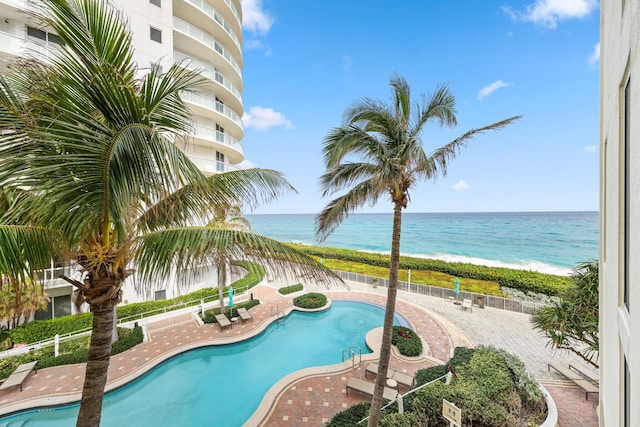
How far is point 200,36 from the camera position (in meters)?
17.4

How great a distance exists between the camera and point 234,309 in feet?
49.9

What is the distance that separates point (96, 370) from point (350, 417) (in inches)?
245

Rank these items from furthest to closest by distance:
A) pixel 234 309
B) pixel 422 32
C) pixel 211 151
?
1. pixel 422 32
2. pixel 211 151
3. pixel 234 309

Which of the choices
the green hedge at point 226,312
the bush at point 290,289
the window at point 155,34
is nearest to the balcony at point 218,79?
the window at point 155,34

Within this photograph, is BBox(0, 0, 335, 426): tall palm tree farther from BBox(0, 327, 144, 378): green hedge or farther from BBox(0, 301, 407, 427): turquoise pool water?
BBox(0, 327, 144, 378): green hedge

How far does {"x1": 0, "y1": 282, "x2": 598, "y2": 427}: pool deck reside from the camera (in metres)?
7.89

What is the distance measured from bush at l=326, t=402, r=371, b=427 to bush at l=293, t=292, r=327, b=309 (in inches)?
376

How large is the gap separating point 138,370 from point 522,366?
45.0 ft

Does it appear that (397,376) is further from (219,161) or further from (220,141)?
(220,141)

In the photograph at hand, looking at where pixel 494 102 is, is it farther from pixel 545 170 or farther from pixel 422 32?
pixel 545 170

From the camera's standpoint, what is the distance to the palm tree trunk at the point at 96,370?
3.66m

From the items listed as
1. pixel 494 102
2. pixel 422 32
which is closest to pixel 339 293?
pixel 422 32

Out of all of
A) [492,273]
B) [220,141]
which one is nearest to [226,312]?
[220,141]

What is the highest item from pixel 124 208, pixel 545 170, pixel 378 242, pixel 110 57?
pixel 545 170
